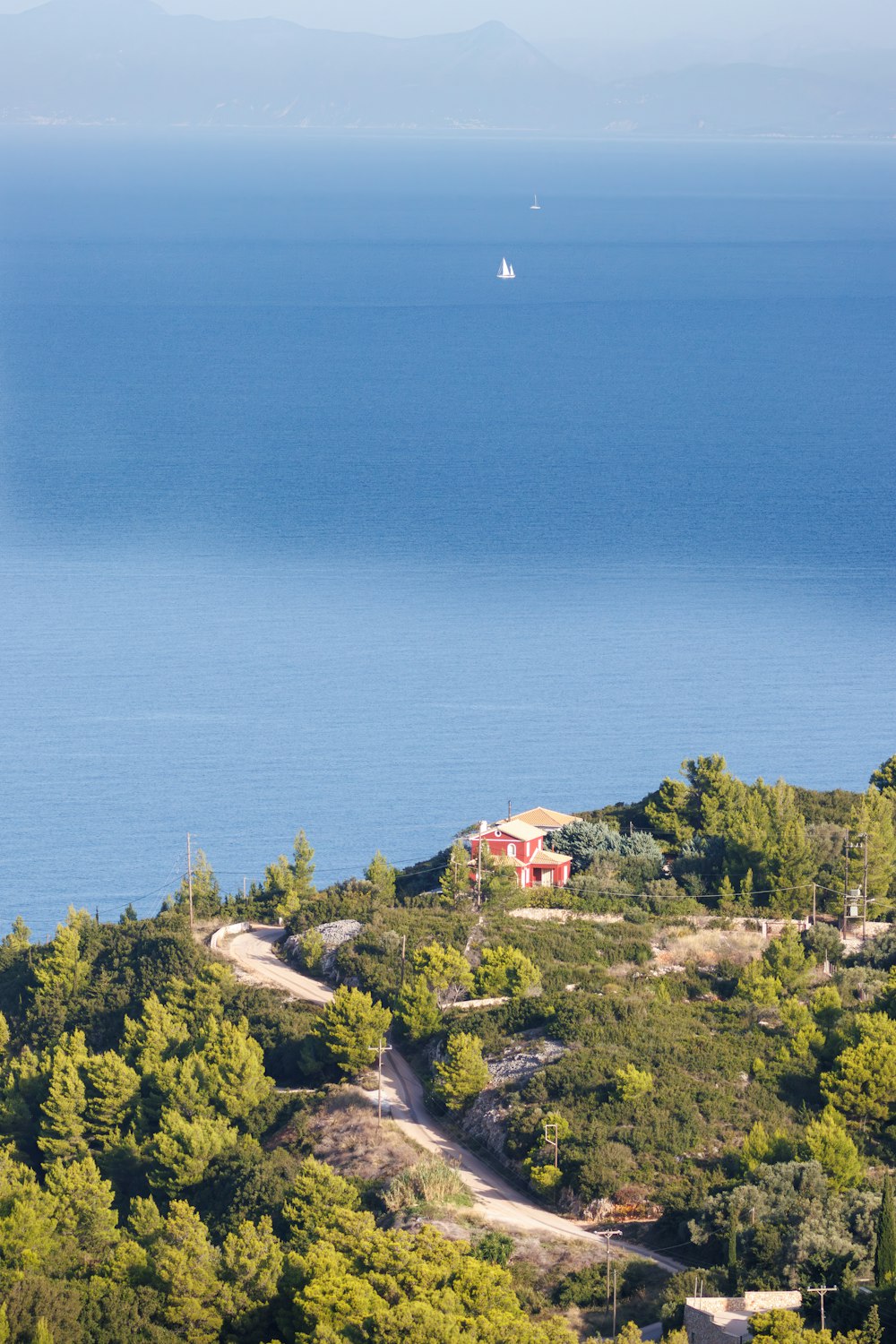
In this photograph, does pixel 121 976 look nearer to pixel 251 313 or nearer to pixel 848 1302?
pixel 848 1302

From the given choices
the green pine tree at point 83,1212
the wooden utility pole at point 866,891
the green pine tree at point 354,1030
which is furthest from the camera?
the wooden utility pole at point 866,891

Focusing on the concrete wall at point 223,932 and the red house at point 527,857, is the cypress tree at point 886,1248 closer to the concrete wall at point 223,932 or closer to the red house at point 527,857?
the red house at point 527,857

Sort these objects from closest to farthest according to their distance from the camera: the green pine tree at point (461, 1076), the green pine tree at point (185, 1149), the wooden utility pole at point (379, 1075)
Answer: the green pine tree at point (185, 1149) → the green pine tree at point (461, 1076) → the wooden utility pole at point (379, 1075)

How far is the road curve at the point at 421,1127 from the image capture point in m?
37.1

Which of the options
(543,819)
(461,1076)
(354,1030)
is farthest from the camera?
(543,819)

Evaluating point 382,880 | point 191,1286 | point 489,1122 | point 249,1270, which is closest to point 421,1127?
point 489,1122

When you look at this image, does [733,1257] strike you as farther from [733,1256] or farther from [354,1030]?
[354,1030]

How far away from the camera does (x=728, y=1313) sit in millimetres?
31750

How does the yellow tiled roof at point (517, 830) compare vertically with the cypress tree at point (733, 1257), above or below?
above

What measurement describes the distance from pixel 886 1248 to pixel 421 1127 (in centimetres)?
1263

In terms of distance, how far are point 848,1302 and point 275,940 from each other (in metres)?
25.0

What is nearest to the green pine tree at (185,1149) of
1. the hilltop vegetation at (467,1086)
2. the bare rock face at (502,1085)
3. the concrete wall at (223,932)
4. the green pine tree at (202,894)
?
the hilltop vegetation at (467,1086)

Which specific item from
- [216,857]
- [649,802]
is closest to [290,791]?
[216,857]

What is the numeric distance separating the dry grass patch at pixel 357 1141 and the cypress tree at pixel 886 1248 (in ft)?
34.9
